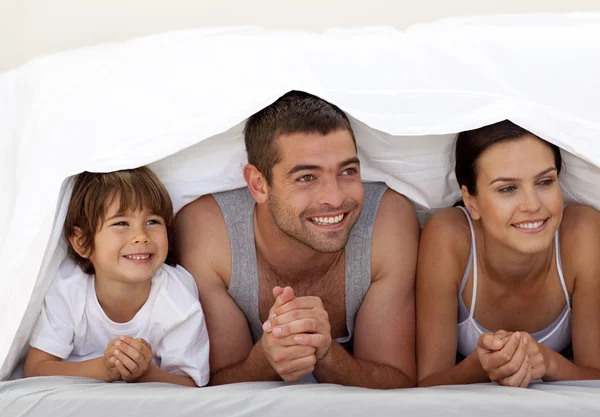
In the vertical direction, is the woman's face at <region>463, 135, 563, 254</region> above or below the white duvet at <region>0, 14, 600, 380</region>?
below

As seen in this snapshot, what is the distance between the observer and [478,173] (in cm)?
167

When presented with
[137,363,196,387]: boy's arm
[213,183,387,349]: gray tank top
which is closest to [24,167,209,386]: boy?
[137,363,196,387]: boy's arm

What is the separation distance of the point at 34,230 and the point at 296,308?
0.50 metres

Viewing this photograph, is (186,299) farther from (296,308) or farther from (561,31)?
(561,31)

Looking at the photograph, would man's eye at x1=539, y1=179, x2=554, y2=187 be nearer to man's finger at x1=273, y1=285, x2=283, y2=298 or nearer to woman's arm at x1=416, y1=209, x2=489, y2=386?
woman's arm at x1=416, y1=209, x2=489, y2=386

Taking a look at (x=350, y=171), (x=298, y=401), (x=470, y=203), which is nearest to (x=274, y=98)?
(x=350, y=171)

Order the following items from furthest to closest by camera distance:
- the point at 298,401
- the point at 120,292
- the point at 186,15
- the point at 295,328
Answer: the point at 186,15 → the point at 120,292 → the point at 295,328 → the point at 298,401

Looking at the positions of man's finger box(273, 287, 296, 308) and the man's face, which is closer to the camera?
man's finger box(273, 287, 296, 308)

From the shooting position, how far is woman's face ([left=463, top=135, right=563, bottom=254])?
Answer: 5.29 feet

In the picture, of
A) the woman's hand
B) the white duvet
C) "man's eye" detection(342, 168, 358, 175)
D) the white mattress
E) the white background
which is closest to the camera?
the white mattress

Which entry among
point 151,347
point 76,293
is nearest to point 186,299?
point 151,347

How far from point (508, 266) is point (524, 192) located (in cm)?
20

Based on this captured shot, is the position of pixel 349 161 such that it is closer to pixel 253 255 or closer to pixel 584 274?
pixel 253 255

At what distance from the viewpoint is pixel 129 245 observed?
1.65m
